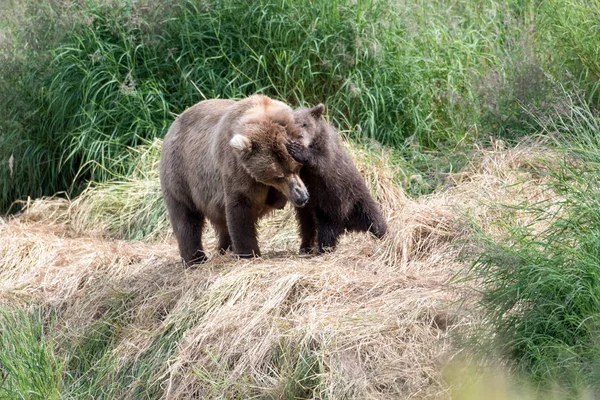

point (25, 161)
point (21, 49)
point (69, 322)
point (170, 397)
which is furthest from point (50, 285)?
point (21, 49)

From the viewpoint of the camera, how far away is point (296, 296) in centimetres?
573

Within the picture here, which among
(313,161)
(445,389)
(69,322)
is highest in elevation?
(313,161)

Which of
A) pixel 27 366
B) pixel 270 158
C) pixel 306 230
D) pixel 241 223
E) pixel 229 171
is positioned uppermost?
pixel 270 158

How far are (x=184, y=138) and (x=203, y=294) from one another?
1390 millimetres

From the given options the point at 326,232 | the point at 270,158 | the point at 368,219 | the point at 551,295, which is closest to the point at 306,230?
the point at 326,232

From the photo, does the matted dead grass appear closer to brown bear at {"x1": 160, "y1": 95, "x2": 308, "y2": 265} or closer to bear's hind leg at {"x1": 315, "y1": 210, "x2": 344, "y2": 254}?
bear's hind leg at {"x1": 315, "y1": 210, "x2": 344, "y2": 254}

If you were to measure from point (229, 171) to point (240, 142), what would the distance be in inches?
15.1

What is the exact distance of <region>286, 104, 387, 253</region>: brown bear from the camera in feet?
20.8

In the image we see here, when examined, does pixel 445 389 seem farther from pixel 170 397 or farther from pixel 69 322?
pixel 69 322

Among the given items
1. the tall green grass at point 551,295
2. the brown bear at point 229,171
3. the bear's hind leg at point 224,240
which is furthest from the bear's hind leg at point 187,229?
the tall green grass at point 551,295

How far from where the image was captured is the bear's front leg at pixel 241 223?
6.29 metres

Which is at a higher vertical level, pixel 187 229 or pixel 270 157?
pixel 270 157

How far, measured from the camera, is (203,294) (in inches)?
236

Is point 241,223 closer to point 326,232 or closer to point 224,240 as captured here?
point 326,232
